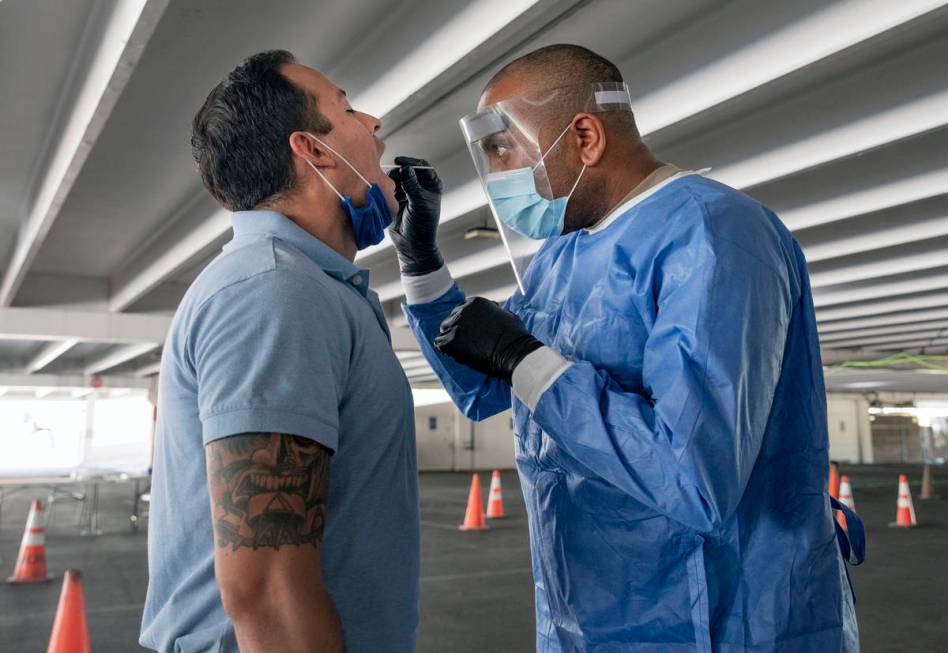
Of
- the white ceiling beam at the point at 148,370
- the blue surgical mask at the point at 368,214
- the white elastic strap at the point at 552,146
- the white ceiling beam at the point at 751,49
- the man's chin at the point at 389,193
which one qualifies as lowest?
the blue surgical mask at the point at 368,214

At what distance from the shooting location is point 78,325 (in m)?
11.3

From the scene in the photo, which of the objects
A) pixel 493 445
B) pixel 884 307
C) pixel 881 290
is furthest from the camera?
pixel 493 445

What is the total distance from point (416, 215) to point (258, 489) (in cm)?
142

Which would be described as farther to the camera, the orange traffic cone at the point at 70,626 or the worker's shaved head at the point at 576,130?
the orange traffic cone at the point at 70,626

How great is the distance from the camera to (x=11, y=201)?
7.67 meters

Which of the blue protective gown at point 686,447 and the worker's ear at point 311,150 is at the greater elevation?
the worker's ear at point 311,150

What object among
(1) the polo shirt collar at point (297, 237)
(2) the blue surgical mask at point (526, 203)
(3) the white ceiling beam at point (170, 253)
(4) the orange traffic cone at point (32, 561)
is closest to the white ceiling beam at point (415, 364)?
(3) the white ceiling beam at point (170, 253)

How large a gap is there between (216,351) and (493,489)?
1088 cm

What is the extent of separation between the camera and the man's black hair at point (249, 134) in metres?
1.61

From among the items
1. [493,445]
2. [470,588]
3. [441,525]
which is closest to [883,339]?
[441,525]

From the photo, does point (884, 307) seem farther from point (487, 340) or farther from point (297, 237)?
point (297, 237)

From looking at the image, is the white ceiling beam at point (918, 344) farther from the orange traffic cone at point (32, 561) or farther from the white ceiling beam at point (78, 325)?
the orange traffic cone at point (32, 561)

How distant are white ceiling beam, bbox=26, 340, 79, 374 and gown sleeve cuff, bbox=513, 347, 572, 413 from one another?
14.7m

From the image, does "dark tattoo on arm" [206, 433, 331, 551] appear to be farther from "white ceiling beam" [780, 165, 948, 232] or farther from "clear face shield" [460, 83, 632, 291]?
"white ceiling beam" [780, 165, 948, 232]
